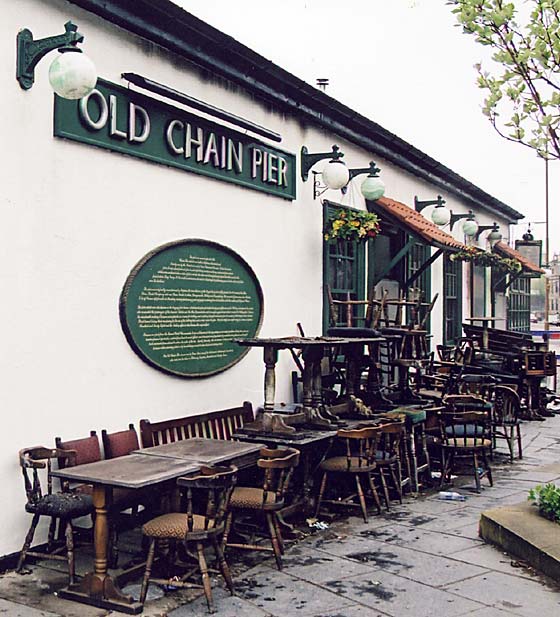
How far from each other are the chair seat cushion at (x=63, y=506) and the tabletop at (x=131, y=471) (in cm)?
22

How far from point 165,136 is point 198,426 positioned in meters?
2.71

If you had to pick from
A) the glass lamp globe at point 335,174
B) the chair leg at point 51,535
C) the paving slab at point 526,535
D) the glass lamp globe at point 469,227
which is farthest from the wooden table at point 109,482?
the glass lamp globe at point 469,227

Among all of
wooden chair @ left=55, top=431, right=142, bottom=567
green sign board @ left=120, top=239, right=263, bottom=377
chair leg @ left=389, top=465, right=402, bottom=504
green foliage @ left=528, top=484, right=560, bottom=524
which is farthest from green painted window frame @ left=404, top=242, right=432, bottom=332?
wooden chair @ left=55, top=431, right=142, bottom=567

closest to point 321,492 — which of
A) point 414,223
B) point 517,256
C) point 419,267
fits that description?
point 414,223

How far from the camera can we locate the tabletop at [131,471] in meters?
4.74

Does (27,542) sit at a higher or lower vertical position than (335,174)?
lower

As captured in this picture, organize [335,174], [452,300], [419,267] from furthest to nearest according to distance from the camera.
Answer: [452,300] → [419,267] → [335,174]

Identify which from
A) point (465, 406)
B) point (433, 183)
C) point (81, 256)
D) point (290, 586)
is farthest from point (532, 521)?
point (433, 183)

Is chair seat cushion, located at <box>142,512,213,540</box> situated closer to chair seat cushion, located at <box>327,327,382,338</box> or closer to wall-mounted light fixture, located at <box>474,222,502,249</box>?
chair seat cushion, located at <box>327,327,382,338</box>

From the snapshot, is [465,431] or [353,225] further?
[353,225]

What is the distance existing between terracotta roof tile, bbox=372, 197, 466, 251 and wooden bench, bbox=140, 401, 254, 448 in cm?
434

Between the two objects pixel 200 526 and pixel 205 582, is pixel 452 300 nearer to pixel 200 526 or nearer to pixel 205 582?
pixel 200 526

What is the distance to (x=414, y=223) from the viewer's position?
1103 cm

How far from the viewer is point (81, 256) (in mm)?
5973
